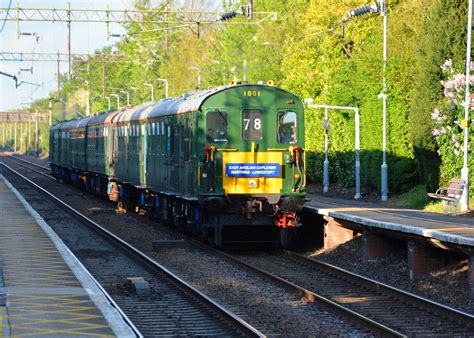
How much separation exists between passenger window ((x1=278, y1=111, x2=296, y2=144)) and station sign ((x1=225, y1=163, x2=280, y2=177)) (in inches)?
27.5

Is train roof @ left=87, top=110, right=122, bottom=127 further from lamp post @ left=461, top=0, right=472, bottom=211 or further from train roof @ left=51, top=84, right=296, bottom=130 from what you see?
lamp post @ left=461, top=0, right=472, bottom=211

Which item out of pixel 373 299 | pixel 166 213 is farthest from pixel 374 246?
pixel 166 213

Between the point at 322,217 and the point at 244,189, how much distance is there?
10.7 feet

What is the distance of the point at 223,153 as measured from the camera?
22.5 m

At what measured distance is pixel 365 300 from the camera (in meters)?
16.0

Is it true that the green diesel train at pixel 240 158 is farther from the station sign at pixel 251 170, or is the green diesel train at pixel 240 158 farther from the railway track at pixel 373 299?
the railway track at pixel 373 299

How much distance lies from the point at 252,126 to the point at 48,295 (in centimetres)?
882

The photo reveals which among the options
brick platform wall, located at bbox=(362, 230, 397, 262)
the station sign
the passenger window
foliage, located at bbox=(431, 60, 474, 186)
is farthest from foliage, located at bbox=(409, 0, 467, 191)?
brick platform wall, located at bbox=(362, 230, 397, 262)

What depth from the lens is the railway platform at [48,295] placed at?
40.4ft

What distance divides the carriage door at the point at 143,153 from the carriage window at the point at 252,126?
8.09 m

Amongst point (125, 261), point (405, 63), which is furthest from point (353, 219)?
point (405, 63)

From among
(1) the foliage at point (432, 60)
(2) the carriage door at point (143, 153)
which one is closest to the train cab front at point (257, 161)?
(2) the carriage door at point (143, 153)

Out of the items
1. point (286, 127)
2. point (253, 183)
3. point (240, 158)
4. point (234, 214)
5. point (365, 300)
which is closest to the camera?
point (365, 300)

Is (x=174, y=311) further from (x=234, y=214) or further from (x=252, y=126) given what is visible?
(x=252, y=126)
